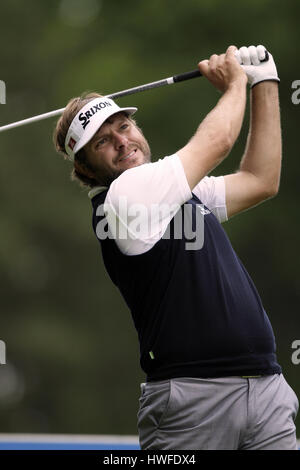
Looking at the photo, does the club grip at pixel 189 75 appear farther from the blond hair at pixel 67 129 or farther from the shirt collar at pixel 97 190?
the shirt collar at pixel 97 190

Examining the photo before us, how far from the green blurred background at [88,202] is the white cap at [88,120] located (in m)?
7.72

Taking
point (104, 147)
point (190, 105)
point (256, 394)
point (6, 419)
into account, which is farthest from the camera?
point (6, 419)

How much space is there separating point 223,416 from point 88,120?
109cm

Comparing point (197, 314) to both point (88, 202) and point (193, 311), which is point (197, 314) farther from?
point (88, 202)

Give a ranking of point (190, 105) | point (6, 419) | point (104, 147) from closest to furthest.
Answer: point (104, 147) → point (190, 105) → point (6, 419)

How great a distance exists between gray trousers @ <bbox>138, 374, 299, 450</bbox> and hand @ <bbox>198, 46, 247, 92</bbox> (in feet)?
3.03

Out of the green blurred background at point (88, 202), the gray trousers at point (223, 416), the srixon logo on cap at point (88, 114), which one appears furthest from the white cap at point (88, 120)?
the green blurred background at point (88, 202)

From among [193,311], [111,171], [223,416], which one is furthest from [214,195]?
[223,416]

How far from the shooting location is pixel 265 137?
11.2ft

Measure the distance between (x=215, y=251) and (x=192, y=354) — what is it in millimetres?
323

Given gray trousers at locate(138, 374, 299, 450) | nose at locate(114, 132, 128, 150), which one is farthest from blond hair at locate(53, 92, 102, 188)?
gray trousers at locate(138, 374, 299, 450)

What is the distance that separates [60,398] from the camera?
495 inches
